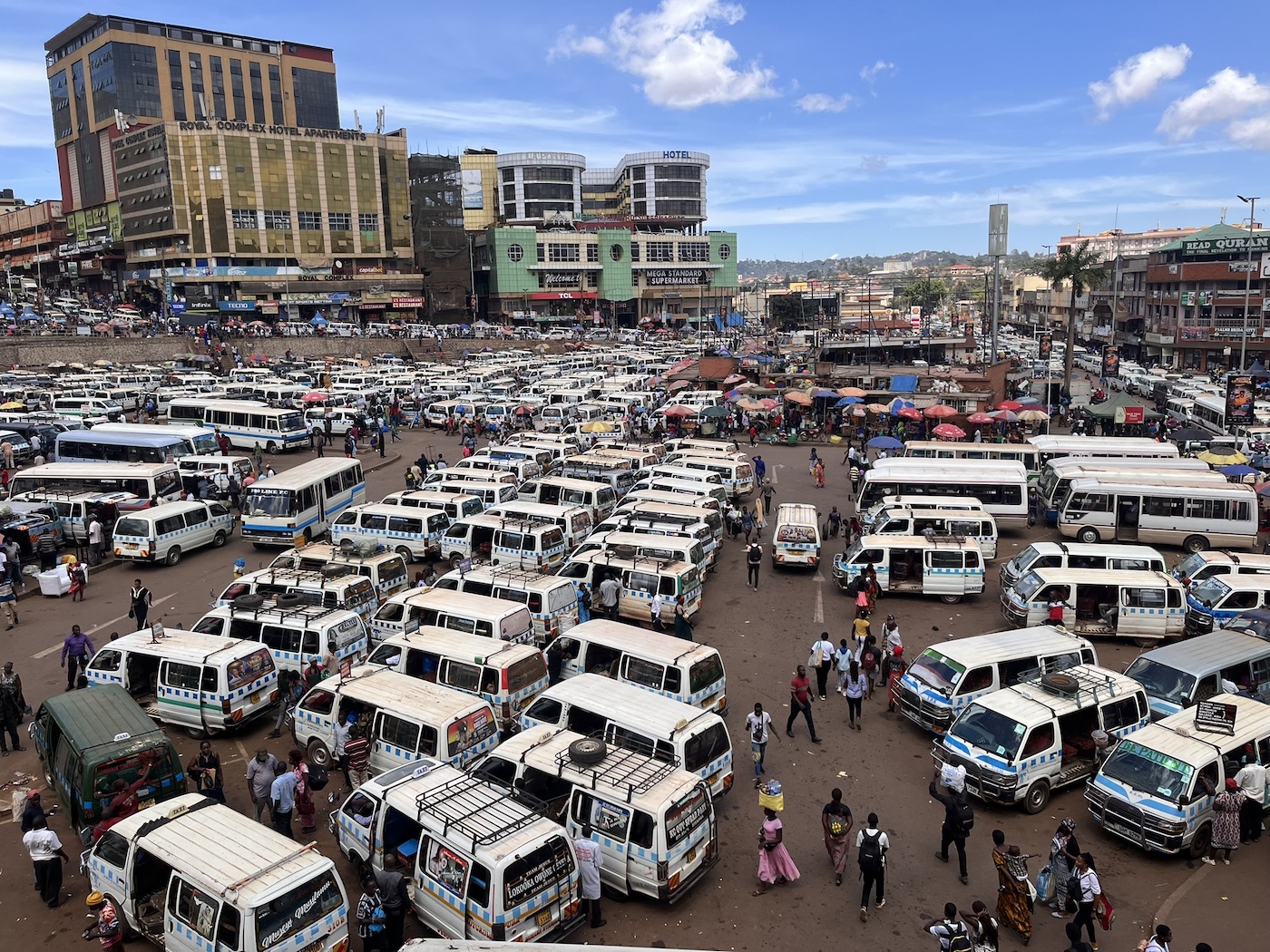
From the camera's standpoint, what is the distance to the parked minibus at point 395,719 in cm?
→ 1202

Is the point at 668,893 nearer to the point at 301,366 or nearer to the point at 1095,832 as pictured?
the point at 1095,832

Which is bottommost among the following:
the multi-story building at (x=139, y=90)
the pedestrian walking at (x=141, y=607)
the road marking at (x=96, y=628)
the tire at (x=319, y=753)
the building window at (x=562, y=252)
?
the road marking at (x=96, y=628)

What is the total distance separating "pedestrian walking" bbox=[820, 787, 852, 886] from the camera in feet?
35.1

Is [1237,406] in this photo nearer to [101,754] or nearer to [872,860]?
[872,860]

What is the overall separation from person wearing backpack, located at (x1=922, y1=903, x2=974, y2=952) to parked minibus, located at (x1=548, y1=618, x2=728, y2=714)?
5.57 meters

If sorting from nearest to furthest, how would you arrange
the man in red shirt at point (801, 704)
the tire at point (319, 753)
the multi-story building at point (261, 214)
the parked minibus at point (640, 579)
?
1. the tire at point (319, 753)
2. the man in red shirt at point (801, 704)
3. the parked minibus at point (640, 579)
4. the multi-story building at point (261, 214)

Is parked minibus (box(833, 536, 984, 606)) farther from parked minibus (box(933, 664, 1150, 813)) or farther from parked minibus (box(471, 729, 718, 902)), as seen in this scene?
parked minibus (box(471, 729, 718, 902))

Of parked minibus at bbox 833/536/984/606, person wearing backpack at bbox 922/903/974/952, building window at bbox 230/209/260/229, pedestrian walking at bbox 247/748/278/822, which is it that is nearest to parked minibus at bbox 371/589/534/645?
pedestrian walking at bbox 247/748/278/822

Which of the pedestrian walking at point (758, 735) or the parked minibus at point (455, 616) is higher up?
the parked minibus at point (455, 616)

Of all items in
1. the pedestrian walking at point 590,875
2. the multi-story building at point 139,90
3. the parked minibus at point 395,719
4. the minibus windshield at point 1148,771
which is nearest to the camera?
the pedestrian walking at point 590,875

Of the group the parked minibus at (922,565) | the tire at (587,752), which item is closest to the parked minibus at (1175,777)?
the tire at (587,752)

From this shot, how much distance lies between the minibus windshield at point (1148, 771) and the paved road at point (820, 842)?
2.92ft

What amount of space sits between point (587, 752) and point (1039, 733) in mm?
6379

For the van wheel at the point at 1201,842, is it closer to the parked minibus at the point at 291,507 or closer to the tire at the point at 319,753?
the tire at the point at 319,753
